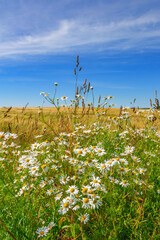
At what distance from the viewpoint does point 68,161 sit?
9.57ft

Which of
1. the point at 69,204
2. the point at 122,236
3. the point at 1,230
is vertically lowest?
the point at 122,236

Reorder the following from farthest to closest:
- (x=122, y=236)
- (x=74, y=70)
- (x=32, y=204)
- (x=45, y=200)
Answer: (x=74, y=70)
(x=45, y=200)
(x=32, y=204)
(x=122, y=236)

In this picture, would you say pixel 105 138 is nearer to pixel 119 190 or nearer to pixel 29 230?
pixel 119 190

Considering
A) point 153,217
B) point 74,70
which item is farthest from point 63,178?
point 74,70

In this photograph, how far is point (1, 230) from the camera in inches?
68.6

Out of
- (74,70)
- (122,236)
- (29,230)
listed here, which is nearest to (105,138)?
(74,70)

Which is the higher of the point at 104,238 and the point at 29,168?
the point at 29,168

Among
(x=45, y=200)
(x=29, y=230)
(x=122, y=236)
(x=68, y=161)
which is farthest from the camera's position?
(x=68, y=161)

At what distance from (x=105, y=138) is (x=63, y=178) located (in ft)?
7.02

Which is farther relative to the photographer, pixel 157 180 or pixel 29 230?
pixel 157 180

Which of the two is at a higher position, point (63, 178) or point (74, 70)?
point (74, 70)

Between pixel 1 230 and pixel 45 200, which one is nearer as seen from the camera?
pixel 1 230

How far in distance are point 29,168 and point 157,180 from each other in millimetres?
2114

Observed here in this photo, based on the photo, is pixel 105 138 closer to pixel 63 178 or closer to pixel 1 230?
pixel 63 178
